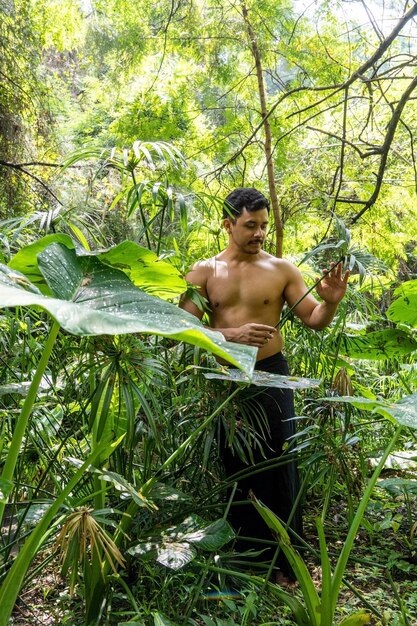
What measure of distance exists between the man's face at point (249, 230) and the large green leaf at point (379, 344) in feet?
2.49

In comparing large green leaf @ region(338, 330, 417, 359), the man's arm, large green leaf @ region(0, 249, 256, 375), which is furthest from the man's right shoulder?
large green leaf @ region(0, 249, 256, 375)

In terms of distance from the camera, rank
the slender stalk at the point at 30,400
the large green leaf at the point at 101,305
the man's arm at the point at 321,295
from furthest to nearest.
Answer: the man's arm at the point at 321,295 → the slender stalk at the point at 30,400 → the large green leaf at the point at 101,305

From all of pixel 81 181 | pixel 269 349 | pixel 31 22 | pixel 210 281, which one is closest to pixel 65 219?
pixel 210 281

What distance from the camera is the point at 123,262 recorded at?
5.37 ft

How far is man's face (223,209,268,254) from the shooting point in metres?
2.68

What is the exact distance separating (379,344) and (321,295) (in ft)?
3.97

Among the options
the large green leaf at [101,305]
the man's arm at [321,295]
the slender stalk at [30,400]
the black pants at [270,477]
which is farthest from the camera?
the black pants at [270,477]

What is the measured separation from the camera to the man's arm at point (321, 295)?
245 centimetres

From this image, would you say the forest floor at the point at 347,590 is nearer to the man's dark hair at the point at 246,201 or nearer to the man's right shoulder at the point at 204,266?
the man's right shoulder at the point at 204,266

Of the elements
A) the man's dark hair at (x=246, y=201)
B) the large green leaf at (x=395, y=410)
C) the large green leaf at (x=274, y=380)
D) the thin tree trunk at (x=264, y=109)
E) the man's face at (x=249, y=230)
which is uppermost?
the thin tree trunk at (x=264, y=109)

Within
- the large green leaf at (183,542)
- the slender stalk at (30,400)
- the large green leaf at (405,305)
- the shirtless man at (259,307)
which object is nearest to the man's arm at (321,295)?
the shirtless man at (259,307)

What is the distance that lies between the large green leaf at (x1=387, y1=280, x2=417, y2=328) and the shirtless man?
0.88 meters

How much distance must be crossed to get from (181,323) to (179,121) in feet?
14.3

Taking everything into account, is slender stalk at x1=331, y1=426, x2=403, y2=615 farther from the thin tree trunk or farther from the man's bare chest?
the thin tree trunk
